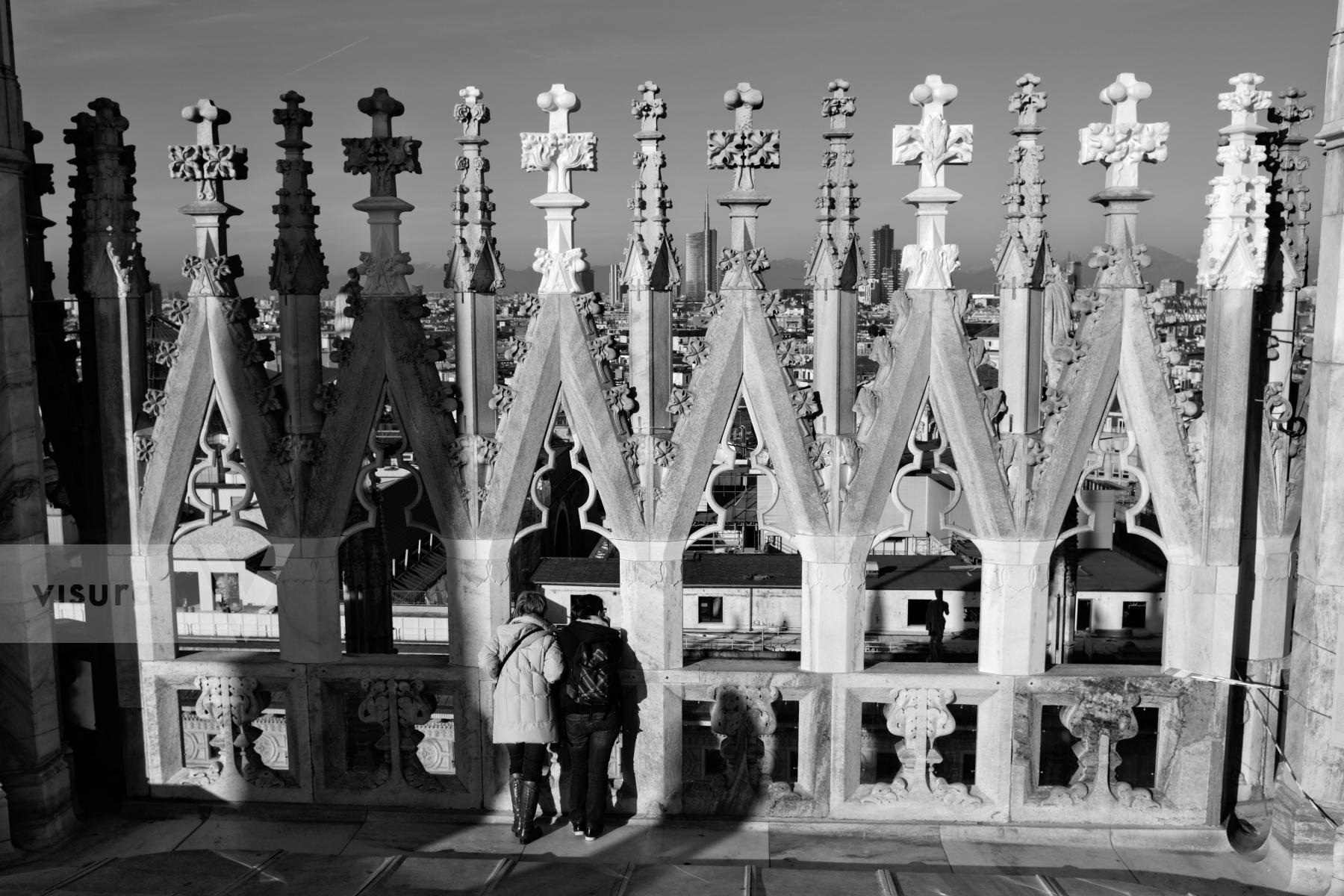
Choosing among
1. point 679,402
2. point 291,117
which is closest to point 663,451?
point 679,402

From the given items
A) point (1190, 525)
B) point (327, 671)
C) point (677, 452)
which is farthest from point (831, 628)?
point (327, 671)

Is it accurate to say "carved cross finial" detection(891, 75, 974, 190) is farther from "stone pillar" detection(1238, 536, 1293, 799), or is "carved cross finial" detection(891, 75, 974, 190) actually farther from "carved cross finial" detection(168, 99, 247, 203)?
"carved cross finial" detection(168, 99, 247, 203)

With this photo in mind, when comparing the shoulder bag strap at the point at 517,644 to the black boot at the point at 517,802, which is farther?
the black boot at the point at 517,802

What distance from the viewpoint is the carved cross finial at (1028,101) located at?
777cm

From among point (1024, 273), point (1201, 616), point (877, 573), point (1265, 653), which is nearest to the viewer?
point (1024, 273)

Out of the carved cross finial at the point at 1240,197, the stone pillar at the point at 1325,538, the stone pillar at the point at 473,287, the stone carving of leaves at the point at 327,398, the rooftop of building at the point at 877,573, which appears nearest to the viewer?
the stone pillar at the point at 1325,538

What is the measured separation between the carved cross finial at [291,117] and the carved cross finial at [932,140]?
4.12 meters

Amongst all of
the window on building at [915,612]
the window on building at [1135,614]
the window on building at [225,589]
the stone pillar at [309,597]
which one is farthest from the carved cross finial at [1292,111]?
the window on building at [225,589]

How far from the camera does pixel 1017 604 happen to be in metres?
8.19

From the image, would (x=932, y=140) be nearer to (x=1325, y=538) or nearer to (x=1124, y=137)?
(x=1124, y=137)

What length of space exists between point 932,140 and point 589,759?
4849mm

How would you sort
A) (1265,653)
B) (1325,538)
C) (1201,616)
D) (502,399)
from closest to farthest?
1. (1325,538)
2. (1201,616)
3. (502,399)
4. (1265,653)

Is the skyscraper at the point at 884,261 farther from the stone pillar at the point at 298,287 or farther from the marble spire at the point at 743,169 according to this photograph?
the stone pillar at the point at 298,287

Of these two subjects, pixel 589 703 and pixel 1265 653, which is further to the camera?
pixel 1265 653
